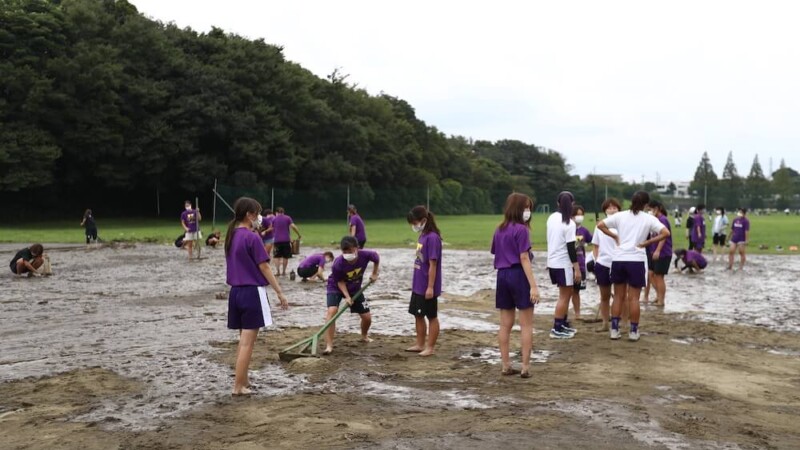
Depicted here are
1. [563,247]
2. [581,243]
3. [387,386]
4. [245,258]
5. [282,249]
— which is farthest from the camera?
[282,249]

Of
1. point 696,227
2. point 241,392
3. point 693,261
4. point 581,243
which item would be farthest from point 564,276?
point 696,227

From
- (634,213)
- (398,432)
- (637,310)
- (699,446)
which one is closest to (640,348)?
(637,310)

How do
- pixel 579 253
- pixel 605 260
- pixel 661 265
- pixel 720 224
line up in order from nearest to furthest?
pixel 605 260 → pixel 579 253 → pixel 661 265 → pixel 720 224

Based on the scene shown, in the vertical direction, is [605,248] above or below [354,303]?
above

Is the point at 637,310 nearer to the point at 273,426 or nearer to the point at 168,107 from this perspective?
the point at 273,426

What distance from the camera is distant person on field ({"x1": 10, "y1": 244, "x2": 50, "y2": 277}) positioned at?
57.2 ft

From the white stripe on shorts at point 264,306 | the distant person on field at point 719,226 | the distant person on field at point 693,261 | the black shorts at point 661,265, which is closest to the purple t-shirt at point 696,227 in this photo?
the distant person on field at point 693,261

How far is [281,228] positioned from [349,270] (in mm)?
9330

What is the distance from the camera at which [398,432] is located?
5.51 meters

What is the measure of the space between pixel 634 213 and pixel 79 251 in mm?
Result: 21160

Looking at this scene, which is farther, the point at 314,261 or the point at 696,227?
the point at 696,227

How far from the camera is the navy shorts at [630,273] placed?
950 cm

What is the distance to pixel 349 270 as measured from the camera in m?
8.84

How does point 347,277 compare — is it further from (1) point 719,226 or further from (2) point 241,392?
(1) point 719,226
